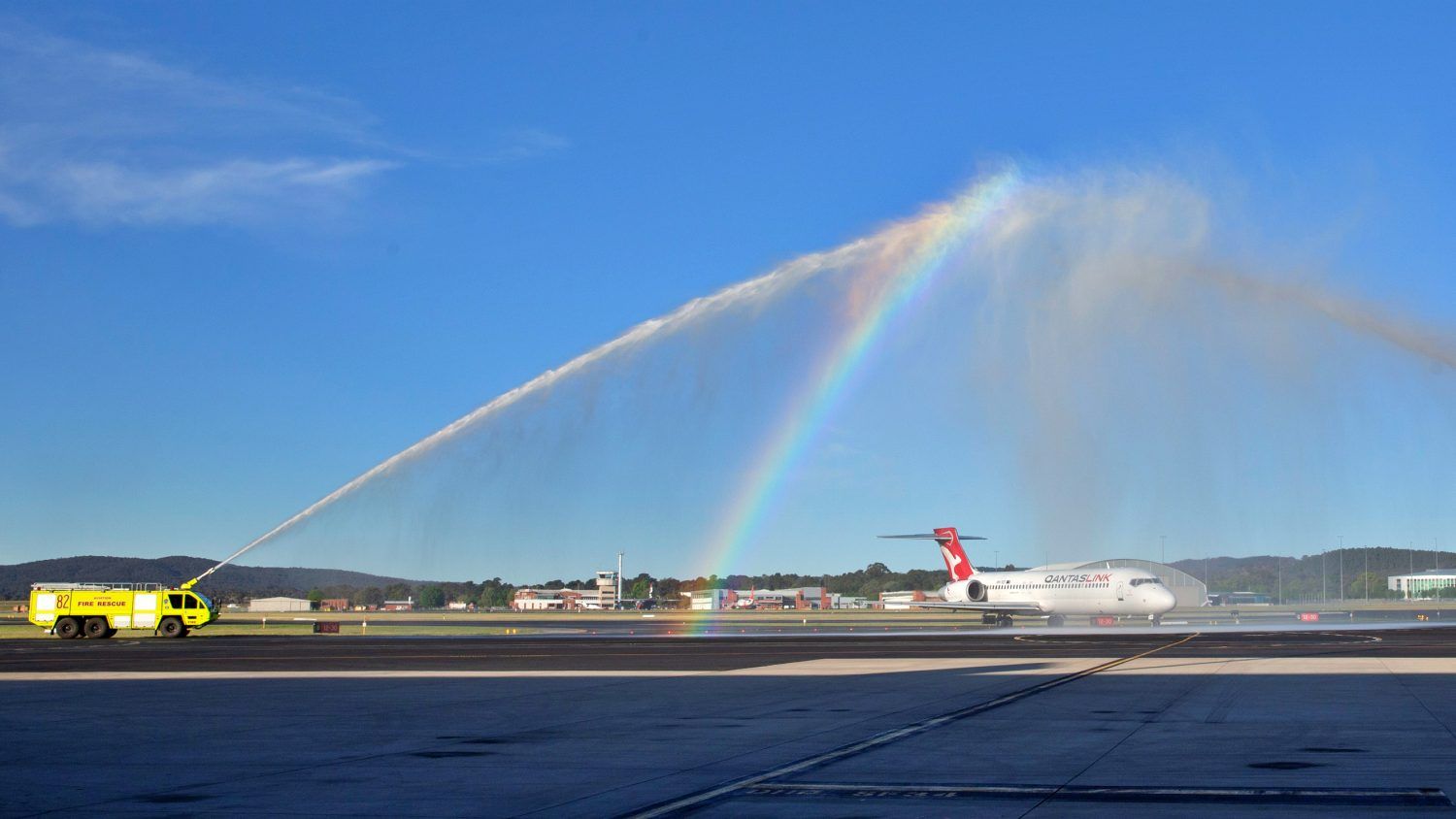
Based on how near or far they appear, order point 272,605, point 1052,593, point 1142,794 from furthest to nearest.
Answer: point 272,605 < point 1052,593 < point 1142,794

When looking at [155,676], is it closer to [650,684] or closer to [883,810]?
[650,684]

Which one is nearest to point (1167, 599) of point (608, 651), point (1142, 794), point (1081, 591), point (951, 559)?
point (1081, 591)

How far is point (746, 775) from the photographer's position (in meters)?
15.1

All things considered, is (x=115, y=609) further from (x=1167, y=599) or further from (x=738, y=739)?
(x=1167, y=599)

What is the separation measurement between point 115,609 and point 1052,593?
2291 inches

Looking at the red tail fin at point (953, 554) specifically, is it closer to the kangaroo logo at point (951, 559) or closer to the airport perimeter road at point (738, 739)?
the kangaroo logo at point (951, 559)

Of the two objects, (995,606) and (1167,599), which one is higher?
(1167,599)

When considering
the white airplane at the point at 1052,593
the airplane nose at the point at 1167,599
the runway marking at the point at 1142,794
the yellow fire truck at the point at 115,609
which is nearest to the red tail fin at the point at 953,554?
the white airplane at the point at 1052,593

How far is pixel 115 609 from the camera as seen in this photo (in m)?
62.3

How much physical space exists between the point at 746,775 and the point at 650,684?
15.6 metres

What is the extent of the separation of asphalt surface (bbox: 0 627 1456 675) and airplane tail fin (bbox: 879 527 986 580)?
132 ft

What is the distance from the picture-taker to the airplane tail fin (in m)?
106

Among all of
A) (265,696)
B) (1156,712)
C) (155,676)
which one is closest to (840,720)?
(1156,712)

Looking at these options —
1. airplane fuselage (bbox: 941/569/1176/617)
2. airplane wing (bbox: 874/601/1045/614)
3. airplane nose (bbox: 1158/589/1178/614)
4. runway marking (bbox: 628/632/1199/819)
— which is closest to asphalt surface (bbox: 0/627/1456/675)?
runway marking (bbox: 628/632/1199/819)
